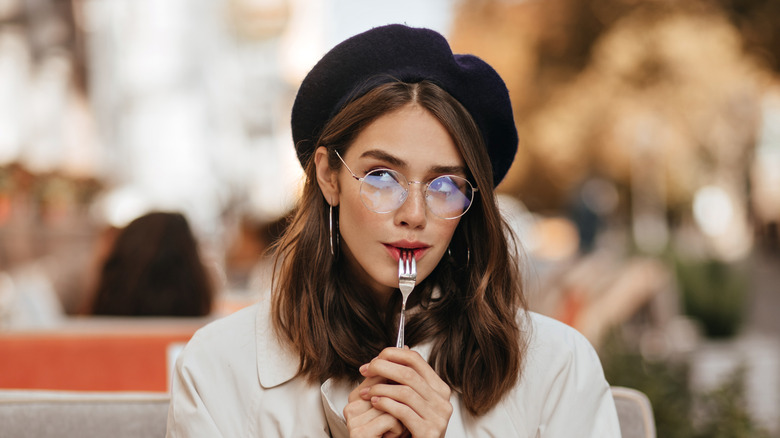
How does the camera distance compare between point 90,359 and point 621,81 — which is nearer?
point 90,359

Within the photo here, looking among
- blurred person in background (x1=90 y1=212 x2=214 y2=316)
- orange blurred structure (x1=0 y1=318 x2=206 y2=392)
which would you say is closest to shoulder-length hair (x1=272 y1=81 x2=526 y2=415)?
orange blurred structure (x1=0 y1=318 x2=206 y2=392)

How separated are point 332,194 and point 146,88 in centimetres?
1691

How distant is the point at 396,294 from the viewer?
1.97 meters

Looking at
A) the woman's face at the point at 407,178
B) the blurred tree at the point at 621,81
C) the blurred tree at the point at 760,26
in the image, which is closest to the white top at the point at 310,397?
the woman's face at the point at 407,178

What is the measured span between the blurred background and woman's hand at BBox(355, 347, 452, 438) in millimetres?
656

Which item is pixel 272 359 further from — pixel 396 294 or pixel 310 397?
pixel 396 294

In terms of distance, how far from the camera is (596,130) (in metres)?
18.0

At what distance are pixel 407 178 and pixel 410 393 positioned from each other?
0.46 meters

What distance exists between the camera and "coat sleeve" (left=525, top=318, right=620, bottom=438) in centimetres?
177

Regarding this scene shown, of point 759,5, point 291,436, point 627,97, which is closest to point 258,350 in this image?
point 291,436

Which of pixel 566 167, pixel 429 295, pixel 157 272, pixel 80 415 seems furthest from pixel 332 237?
pixel 566 167

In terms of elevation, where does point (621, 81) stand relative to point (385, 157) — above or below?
below

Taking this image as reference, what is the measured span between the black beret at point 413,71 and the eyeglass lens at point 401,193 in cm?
19

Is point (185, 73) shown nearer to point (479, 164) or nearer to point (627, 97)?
point (627, 97)
